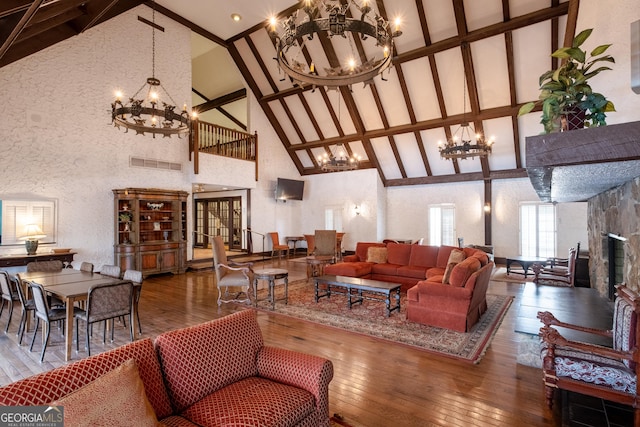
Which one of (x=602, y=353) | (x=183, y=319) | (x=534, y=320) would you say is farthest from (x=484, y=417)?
(x=183, y=319)

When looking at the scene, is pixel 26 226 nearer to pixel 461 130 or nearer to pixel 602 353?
pixel 602 353

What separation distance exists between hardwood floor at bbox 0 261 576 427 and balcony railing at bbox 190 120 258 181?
5579 millimetres

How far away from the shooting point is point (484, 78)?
8.02m

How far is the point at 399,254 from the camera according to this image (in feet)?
22.7

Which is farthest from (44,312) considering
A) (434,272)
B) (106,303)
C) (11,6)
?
(434,272)

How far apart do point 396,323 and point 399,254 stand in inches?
105

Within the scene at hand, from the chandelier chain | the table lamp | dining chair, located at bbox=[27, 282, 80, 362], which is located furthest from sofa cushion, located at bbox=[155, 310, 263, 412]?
the chandelier chain

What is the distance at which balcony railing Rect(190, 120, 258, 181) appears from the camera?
9.03 metres

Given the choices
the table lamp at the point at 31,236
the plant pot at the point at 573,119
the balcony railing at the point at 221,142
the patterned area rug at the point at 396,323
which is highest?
the balcony railing at the point at 221,142

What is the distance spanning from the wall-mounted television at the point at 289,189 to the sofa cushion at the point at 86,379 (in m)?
10.4

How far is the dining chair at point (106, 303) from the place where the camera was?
3408mm

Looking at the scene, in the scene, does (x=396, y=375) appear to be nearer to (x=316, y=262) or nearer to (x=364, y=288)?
(x=364, y=288)

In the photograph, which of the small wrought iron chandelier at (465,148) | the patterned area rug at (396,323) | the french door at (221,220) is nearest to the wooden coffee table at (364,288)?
the patterned area rug at (396,323)

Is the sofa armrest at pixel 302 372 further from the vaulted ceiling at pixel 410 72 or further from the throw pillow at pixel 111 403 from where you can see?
the vaulted ceiling at pixel 410 72
